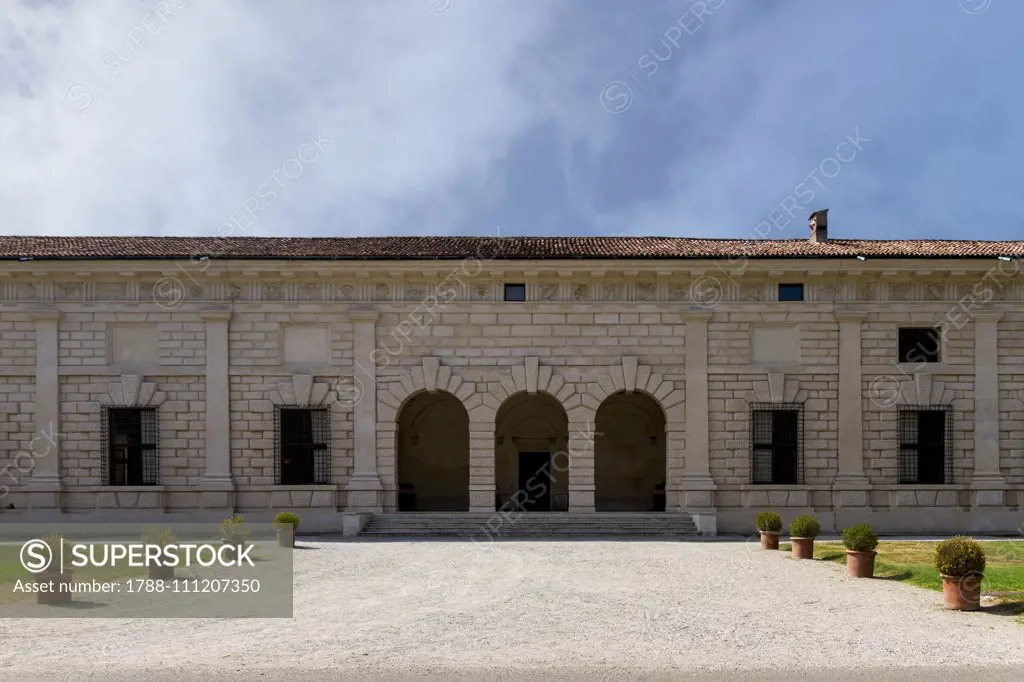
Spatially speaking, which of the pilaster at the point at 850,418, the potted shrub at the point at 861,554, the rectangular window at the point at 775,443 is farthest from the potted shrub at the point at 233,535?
the pilaster at the point at 850,418

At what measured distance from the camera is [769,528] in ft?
63.0

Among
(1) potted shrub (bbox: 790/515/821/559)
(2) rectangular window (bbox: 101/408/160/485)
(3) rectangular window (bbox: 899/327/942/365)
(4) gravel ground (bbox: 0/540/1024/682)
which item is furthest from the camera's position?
(3) rectangular window (bbox: 899/327/942/365)

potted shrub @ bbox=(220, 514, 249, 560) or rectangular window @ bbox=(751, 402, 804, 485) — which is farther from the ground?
rectangular window @ bbox=(751, 402, 804, 485)

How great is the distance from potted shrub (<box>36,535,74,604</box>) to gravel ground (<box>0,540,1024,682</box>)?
3.74 feet

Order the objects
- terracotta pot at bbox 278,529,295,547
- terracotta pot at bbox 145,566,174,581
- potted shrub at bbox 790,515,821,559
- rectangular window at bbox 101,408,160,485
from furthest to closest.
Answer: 1. rectangular window at bbox 101,408,160,485
2. terracotta pot at bbox 278,529,295,547
3. potted shrub at bbox 790,515,821,559
4. terracotta pot at bbox 145,566,174,581

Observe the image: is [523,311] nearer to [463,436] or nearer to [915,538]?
[463,436]

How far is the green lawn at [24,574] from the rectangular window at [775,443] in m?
15.3

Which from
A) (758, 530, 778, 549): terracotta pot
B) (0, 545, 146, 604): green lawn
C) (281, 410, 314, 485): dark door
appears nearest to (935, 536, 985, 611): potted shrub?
(758, 530, 778, 549): terracotta pot

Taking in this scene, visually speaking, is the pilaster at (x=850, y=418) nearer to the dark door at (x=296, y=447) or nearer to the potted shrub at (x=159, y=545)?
the dark door at (x=296, y=447)

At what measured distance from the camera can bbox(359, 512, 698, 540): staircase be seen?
864 inches

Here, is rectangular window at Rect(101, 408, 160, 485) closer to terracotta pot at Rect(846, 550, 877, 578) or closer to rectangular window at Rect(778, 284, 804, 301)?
rectangular window at Rect(778, 284, 804, 301)

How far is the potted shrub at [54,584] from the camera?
12312 millimetres

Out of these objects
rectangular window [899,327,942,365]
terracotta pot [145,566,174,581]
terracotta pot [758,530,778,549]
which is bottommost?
terracotta pot [758,530,778,549]

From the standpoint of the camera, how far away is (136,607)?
12.2 m
